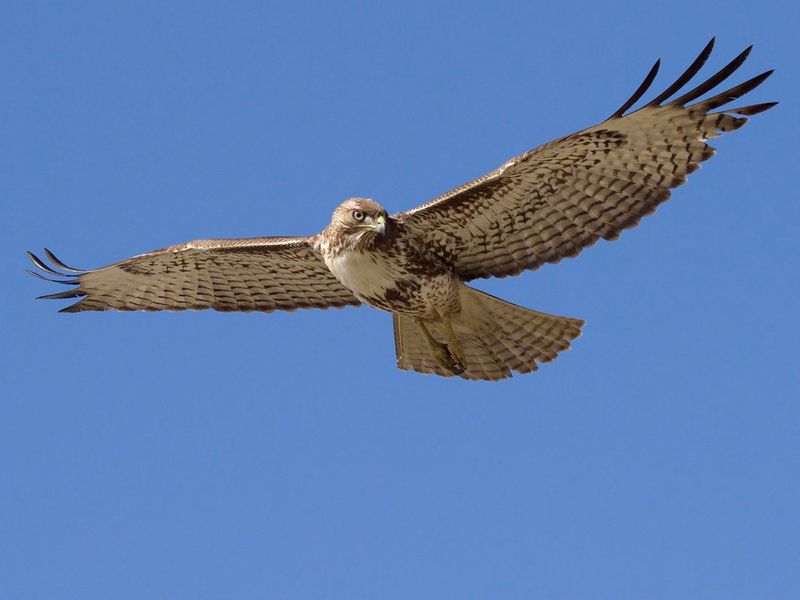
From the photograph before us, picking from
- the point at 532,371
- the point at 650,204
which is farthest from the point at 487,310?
the point at 650,204

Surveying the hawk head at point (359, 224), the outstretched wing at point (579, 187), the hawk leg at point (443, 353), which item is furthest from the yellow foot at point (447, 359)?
the hawk head at point (359, 224)

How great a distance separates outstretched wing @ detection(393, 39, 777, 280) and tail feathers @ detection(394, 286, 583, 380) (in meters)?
0.39

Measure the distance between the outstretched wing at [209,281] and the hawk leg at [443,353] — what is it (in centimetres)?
88

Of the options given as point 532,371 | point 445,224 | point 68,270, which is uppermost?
point 68,270

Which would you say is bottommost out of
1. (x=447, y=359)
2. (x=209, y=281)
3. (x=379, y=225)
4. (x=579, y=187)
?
(x=447, y=359)

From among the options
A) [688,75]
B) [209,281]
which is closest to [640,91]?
[688,75]

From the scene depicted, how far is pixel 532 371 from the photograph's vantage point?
1298 cm

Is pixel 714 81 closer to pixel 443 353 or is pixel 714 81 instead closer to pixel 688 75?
pixel 688 75

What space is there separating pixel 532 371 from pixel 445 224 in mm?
1705

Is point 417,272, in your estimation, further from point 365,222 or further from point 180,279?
point 180,279

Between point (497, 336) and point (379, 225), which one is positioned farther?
point (497, 336)

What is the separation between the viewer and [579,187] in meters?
12.0

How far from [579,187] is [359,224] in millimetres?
1842

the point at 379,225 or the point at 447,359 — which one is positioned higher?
the point at 379,225
